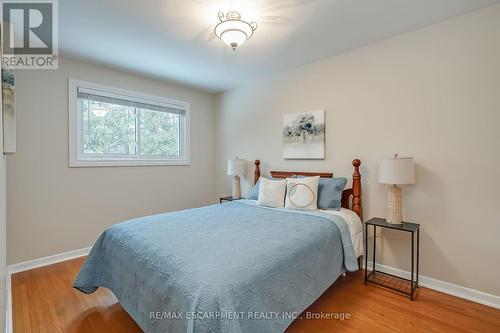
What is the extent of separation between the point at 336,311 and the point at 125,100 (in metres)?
3.50

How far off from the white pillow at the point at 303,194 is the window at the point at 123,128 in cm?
209

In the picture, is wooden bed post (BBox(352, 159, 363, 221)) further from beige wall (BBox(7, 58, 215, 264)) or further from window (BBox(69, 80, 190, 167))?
beige wall (BBox(7, 58, 215, 264))

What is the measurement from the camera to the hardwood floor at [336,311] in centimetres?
173

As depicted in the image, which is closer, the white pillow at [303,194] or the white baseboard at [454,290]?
the white baseboard at [454,290]

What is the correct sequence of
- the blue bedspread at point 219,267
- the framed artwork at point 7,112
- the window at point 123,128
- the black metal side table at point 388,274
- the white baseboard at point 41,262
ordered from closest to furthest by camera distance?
the blue bedspread at point 219,267 → the framed artwork at point 7,112 → the black metal side table at point 388,274 → the white baseboard at point 41,262 → the window at point 123,128

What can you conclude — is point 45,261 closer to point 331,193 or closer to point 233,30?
point 233,30

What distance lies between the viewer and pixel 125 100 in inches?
131

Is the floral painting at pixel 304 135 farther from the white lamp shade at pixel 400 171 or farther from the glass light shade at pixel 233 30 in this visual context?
the glass light shade at pixel 233 30

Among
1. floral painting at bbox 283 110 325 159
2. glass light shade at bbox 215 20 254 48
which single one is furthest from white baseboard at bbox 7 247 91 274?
glass light shade at bbox 215 20 254 48

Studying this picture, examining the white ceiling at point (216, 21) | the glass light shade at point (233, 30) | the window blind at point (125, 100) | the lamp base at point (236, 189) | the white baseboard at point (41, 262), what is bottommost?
the white baseboard at point (41, 262)

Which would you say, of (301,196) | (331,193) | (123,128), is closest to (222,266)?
(301,196)

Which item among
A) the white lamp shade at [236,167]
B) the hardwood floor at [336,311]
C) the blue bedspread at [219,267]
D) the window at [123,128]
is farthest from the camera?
the white lamp shade at [236,167]

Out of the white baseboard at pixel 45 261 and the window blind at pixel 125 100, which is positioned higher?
the window blind at pixel 125 100

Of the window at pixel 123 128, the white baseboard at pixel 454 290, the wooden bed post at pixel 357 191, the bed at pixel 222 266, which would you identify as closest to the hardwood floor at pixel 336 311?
the white baseboard at pixel 454 290
